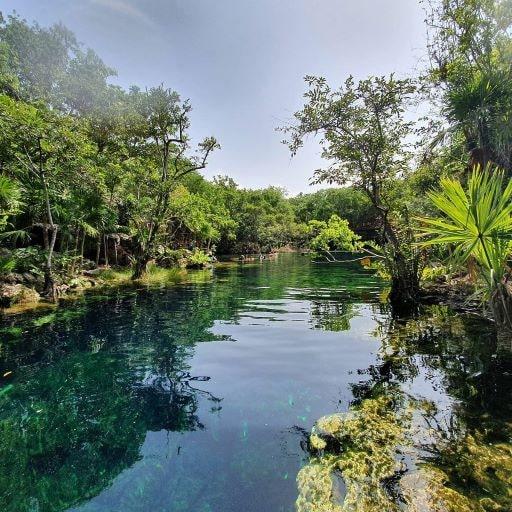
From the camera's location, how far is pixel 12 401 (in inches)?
230

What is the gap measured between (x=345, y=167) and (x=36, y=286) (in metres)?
15.2

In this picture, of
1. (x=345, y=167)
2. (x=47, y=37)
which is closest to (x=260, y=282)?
(x=345, y=167)

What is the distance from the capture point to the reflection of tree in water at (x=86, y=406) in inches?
155

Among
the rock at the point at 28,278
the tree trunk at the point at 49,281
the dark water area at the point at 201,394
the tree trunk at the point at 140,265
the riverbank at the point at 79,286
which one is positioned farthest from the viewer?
the tree trunk at the point at 140,265

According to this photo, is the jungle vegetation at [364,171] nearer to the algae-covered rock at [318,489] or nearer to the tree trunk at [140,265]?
the tree trunk at [140,265]

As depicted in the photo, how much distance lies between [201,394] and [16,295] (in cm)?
1194

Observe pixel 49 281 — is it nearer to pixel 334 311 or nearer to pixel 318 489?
pixel 334 311

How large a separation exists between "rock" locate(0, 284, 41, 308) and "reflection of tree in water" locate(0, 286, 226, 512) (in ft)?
14.1

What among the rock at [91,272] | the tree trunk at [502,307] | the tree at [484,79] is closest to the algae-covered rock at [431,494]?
the tree trunk at [502,307]

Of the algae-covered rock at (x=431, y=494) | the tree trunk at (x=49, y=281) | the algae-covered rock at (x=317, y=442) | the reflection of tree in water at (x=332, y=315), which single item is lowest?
the algae-covered rock at (x=317, y=442)

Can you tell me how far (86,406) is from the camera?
5715mm

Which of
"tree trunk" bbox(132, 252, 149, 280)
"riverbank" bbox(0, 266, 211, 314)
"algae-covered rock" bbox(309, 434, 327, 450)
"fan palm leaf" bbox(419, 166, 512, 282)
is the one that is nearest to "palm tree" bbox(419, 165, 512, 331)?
"fan palm leaf" bbox(419, 166, 512, 282)

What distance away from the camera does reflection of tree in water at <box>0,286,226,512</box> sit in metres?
3.94

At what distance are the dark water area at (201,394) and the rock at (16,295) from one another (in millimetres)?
1873
